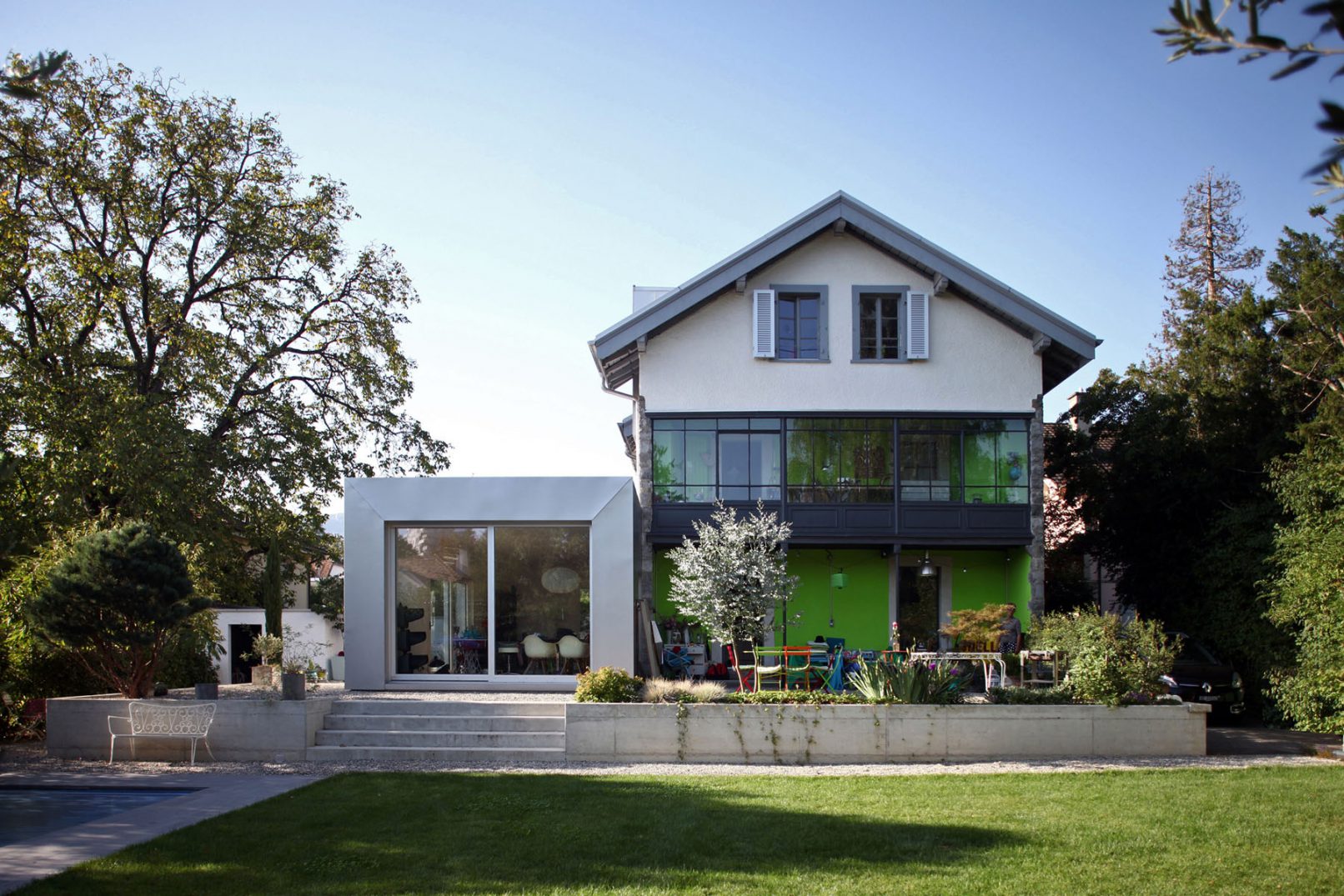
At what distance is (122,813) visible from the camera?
9828mm

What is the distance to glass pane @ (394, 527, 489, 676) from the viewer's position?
1719cm

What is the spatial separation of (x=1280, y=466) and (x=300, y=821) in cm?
1503

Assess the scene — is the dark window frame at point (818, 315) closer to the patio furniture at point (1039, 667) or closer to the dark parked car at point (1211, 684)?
the patio furniture at point (1039, 667)

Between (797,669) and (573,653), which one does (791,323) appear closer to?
(573,653)

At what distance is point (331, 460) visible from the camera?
2303 centimetres

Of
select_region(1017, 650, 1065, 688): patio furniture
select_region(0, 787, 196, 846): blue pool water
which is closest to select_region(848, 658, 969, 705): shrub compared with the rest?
select_region(1017, 650, 1065, 688): patio furniture

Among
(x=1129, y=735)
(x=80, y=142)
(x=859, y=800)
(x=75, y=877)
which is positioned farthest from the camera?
(x=80, y=142)

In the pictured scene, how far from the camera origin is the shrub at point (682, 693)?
13.4m

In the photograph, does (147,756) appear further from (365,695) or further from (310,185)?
(310,185)

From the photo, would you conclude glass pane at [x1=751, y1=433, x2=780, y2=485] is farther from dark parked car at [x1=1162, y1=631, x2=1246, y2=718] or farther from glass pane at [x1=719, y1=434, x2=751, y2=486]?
dark parked car at [x1=1162, y1=631, x2=1246, y2=718]

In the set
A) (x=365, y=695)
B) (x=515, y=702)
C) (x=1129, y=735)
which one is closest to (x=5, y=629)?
(x=365, y=695)

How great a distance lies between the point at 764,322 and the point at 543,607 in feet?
24.0

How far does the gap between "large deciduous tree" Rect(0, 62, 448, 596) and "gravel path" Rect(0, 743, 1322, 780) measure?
21.7ft

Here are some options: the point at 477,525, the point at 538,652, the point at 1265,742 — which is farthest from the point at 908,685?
the point at 477,525
